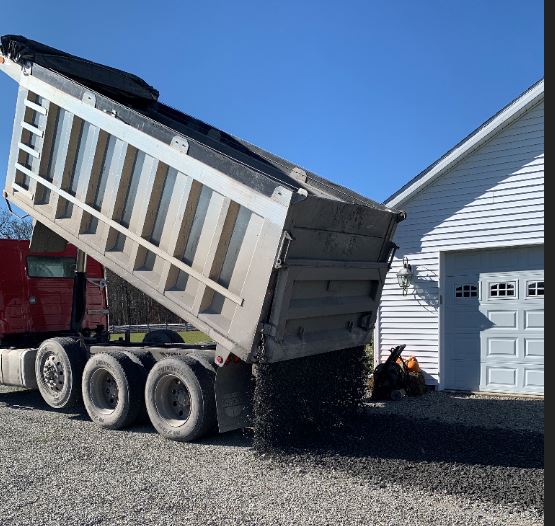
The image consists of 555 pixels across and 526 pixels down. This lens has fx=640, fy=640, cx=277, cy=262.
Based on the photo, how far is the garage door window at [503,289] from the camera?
10586 millimetres

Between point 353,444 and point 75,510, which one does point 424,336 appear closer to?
point 353,444

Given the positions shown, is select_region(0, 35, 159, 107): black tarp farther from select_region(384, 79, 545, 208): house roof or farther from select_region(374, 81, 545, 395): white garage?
select_region(374, 81, 545, 395): white garage

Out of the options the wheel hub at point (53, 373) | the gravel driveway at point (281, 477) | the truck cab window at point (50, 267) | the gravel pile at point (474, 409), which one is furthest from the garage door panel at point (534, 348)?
the truck cab window at point (50, 267)

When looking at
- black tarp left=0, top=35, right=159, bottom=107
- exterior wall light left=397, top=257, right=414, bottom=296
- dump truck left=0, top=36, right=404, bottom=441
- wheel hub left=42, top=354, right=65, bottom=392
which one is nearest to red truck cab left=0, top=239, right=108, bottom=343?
dump truck left=0, top=36, right=404, bottom=441

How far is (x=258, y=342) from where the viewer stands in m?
6.01

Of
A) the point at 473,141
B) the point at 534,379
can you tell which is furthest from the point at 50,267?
the point at 534,379

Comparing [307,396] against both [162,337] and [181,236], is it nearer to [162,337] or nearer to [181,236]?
[181,236]

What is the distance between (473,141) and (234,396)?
21.8 ft

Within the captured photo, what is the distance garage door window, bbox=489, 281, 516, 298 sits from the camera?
34.7ft

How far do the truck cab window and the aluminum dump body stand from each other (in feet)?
5.86

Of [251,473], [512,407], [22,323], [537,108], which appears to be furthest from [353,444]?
[537,108]

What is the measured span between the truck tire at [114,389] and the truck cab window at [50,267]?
253cm

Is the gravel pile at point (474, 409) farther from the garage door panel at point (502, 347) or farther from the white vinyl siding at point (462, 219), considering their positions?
the white vinyl siding at point (462, 219)

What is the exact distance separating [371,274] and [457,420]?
2.46 meters
